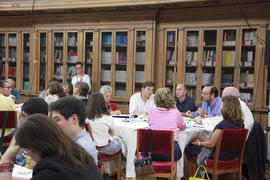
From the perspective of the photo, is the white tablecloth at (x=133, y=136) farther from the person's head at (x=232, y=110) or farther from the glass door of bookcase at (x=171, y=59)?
the glass door of bookcase at (x=171, y=59)

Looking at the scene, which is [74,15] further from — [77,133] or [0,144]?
[77,133]

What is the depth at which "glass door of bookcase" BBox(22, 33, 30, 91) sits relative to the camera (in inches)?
Answer: 317

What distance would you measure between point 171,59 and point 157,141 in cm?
387

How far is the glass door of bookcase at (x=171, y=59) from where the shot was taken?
6.63m

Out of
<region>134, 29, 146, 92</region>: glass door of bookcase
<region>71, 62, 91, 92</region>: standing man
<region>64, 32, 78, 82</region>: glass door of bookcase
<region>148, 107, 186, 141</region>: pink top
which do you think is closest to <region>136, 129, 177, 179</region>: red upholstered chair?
<region>148, 107, 186, 141</region>: pink top

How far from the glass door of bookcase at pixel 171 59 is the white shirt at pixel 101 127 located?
3.40 metres

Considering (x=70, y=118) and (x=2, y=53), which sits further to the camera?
(x=2, y=53)

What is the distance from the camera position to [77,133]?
2.02m

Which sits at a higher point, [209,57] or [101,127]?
[209,57]

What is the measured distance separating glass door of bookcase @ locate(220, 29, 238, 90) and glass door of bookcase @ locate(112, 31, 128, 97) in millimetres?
2240

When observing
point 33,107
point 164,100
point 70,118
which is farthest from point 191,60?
point 70,118

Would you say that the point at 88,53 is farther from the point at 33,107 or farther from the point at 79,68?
the point at 33,107

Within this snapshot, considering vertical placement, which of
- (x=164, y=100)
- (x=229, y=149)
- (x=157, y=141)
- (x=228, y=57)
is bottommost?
(x=229, y=149)

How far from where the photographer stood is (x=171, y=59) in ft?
22.0
